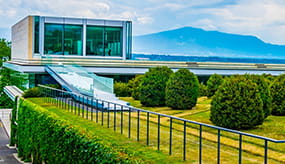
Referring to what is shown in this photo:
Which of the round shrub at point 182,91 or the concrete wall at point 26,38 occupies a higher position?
the concrete wall at point 26,38

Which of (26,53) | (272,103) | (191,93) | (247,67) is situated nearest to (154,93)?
(191,93)

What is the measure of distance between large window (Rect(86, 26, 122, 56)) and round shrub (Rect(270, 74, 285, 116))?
34.1 meters

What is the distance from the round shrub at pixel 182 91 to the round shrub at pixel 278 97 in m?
4.91

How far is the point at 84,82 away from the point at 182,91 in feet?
30.1

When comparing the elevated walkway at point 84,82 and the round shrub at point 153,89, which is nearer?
the round shrub at point 153,89

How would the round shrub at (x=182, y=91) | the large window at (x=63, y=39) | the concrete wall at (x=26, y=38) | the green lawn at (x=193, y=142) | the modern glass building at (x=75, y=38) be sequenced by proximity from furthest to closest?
1. the large window at (x=63, y=39)
2. the modern glass building at (x=75, y=38)
3. the concrete wall at (x=26, y=38)
4. the round shrub at (x=182, y=91)
5. the green lawn at (x=193, y=142)

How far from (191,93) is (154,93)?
3.12 m

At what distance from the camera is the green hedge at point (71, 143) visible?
1192cm

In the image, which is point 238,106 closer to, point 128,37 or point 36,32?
point 36,32

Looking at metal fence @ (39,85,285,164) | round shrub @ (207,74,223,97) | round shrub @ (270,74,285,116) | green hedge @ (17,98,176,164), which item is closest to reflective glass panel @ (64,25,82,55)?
round shrub @ (207,74,223,97)

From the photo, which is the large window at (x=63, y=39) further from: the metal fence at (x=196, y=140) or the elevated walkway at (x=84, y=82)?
the metal fence at (x=196, y=140)

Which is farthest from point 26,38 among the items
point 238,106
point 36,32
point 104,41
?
point 238,106

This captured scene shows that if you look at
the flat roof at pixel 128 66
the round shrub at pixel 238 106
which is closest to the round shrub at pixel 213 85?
the round shrub at pixel 238 106

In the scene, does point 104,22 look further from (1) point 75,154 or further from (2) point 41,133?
(1) point 75,154
